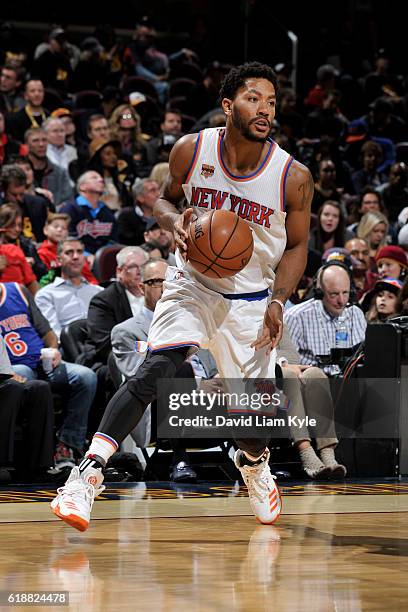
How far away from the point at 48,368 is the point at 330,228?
3930 mm

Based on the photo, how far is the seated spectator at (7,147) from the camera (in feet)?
34.9

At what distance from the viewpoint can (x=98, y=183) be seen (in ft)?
32.7

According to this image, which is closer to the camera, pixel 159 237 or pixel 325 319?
pixel 325 319

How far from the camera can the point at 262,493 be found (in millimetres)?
4973

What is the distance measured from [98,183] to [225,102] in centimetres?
521

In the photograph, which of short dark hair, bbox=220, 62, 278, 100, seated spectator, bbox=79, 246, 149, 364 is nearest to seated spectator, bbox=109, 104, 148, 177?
seated spectator, bbox=79, 246, 149, 364

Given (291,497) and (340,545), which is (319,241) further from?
(340,545)

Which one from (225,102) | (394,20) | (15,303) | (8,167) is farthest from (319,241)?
(394,20)

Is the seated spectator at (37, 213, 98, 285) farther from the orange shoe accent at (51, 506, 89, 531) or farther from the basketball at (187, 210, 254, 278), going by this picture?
the orange shoe accent at (51, 506, 89, 531)

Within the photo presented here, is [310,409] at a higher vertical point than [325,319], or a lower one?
lower

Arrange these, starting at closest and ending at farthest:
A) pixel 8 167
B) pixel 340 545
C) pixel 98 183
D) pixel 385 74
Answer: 1. pixel 340 545
2. pixel 8 167
3. pixel 98 183
4. pixel 385 74

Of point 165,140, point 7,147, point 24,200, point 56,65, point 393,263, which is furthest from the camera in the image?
point 56,65

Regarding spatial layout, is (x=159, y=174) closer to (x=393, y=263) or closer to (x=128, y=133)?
(x=128, y=133)

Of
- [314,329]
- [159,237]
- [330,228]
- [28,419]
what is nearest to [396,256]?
[330,228]
